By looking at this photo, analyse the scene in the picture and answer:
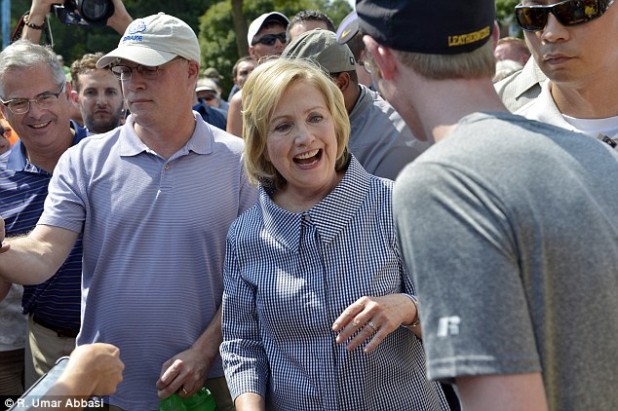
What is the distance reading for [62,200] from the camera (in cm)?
346

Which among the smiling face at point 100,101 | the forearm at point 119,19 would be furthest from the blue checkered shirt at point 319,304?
the smiling face at point 100,101

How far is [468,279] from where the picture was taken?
4.57 feet

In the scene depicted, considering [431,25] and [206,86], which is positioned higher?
[431,25]

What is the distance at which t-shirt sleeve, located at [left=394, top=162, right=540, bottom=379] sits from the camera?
139cm

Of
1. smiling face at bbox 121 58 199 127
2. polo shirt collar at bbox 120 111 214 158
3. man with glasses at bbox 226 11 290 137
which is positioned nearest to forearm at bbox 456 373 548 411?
polo shirt collar at bbox 120 111 214 158

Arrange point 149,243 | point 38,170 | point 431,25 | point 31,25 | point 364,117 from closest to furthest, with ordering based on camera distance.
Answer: point 431,25, point 149,243, point 364,117, point 38,170, point 31,25

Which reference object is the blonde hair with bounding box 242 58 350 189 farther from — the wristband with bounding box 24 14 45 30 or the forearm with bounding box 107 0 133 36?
the wristband with bounding box 24 14 45 30

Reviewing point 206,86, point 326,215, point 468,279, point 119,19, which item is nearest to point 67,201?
point 326,215

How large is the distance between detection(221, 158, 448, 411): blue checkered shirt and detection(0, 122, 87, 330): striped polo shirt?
46.2 inches

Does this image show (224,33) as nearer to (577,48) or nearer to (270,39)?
(270,39)

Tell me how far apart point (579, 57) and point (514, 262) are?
174cm

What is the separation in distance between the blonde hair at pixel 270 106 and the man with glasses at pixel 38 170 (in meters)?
1.17

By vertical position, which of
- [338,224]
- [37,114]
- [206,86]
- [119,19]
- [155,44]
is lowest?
[206,86]

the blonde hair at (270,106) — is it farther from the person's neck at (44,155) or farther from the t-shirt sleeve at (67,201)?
the person's neck at (44,155)
